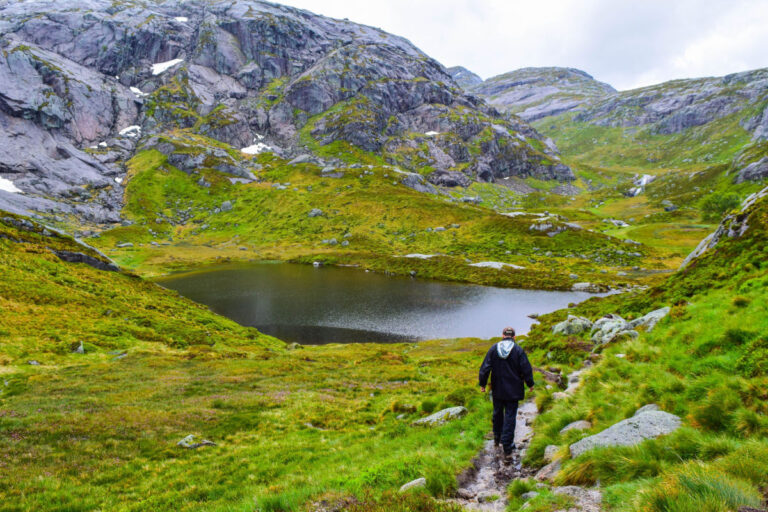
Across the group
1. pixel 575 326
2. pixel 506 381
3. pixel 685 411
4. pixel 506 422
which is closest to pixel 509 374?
pixel 506 381

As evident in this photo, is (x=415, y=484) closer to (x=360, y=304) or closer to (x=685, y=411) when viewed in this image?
(x=685, y=411)

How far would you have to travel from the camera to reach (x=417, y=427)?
1522 cm

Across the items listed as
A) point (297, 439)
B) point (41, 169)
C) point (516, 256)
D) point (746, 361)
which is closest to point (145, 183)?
point (41, 169)

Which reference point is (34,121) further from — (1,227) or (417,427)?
(417,427)

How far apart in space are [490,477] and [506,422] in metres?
2.01

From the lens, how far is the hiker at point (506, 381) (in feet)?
36.0

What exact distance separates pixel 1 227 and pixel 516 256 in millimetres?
118331

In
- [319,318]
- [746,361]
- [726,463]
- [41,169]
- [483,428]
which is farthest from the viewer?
[41,169]

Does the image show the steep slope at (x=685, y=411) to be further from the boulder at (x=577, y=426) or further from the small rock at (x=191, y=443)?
the small rock at (x=191, y=443)

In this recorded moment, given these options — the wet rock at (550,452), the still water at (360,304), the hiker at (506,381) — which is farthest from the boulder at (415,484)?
the still water at (360,304)

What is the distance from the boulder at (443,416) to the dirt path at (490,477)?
Answer: 3.22 m

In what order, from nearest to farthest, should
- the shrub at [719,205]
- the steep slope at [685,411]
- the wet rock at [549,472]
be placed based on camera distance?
the steep slope at [685,411], the wet rock at [549,472], the shrub at [719,205]

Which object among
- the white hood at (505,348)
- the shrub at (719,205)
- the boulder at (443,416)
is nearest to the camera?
the white hood at (505,348)

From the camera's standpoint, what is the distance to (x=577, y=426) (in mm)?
10305
